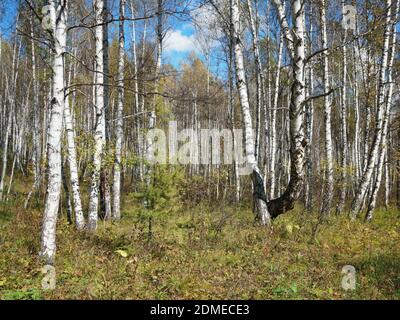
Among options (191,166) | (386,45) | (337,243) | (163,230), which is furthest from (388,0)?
(191,166)

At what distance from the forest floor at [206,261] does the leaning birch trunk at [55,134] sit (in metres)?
0.45

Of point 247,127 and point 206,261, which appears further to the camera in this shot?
point 247,127

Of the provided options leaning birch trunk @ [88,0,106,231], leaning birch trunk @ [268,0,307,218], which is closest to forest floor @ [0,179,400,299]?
leaning birch trunk @ [88,0,106,231]

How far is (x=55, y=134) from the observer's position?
226 inches

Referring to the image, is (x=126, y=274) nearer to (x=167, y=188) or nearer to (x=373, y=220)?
(x=167, y=188)

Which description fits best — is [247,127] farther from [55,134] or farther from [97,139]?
[55,134]

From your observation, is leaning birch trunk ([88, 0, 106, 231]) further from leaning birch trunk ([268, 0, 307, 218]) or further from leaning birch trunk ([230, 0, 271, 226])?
leaning birch trunk ([268, 0, 307, 218])

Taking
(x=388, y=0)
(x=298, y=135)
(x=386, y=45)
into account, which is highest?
(x=388, y=0)

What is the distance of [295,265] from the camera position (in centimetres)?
627

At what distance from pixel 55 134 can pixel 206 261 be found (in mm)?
3442

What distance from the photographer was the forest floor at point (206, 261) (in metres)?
5.12

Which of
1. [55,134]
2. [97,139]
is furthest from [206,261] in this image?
[97,139]

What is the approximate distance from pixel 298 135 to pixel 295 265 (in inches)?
107
